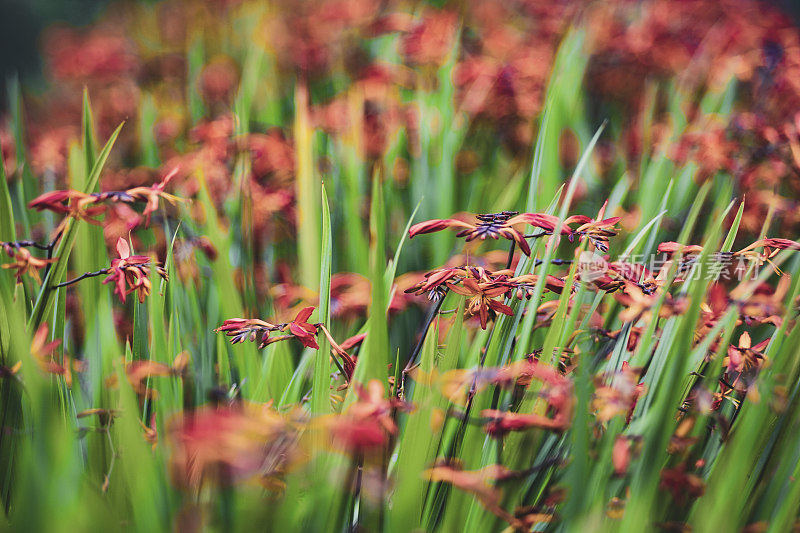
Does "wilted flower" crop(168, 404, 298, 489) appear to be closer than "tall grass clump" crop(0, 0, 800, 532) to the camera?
Yes

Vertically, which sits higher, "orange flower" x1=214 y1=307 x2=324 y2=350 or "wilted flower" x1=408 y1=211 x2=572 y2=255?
"wilted flower" x1=408 y1=211 x2=572 y2=255

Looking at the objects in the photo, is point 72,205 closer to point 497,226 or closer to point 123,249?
point 123,249

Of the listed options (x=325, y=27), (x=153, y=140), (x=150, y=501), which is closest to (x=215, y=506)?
(x=150, y=501)

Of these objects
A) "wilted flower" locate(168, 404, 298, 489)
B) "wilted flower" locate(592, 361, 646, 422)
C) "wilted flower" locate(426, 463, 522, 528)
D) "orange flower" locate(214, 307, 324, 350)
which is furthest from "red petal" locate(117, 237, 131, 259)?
"wilted flower" locate(592, 361, 646, 422)

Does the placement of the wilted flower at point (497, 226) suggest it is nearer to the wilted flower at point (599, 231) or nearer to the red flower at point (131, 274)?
the wilted flower at point (599, 231)

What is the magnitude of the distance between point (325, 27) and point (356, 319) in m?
1.55

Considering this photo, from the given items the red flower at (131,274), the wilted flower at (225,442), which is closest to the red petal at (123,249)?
the red flower at (131,274)

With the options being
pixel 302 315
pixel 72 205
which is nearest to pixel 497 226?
pixel 302 315

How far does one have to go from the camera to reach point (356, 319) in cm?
104

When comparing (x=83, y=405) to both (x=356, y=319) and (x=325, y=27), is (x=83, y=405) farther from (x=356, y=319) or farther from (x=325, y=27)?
(x=325, y=27)

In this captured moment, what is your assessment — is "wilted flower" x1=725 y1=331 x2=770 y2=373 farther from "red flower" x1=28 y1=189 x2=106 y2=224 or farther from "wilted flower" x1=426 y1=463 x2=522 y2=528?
"red flower" x1=28 y1=189 x2=106 y2=224

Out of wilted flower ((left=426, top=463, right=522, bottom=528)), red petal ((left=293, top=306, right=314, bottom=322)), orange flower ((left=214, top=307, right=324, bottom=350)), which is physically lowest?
wilted flower ((left=426, top=463, right=522, bottom=528))

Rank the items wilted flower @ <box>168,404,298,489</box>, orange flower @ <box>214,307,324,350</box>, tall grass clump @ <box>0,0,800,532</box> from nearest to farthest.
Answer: wilted flower @ <box>168,404,298,489</box>
tall grass clump @ <box>0,0,800,532</box>
orange flower @ <box>214,307,324,350</box>

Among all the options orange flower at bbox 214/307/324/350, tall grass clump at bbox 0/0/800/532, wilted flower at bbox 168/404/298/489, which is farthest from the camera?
orange flower at bbox 214/307/324/350
